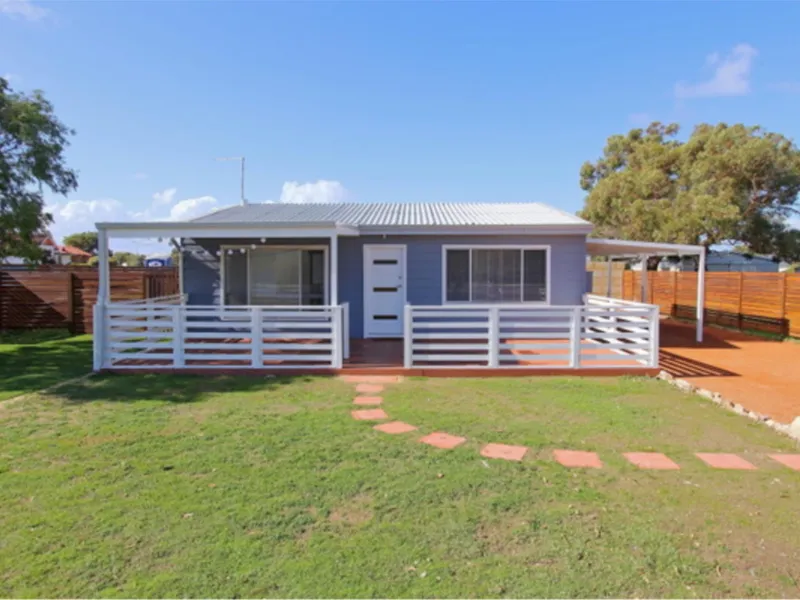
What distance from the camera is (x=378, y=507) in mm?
3445

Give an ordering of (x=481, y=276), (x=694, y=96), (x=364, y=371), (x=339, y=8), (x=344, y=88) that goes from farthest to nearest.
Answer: (x=694, y=96) → (x=344, y=88) → (x=481, y=276) → (x=339, y=8) → (x=364, y=371)

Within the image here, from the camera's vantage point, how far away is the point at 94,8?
9.20m

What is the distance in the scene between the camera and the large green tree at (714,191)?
64.9 ft

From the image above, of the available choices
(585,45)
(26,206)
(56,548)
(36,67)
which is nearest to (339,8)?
(585,45)

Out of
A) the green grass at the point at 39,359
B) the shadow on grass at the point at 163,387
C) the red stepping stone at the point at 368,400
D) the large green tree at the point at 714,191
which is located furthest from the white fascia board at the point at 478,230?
the large green tree at the point at 714,191

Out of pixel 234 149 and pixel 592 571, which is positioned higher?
pixel 234 149

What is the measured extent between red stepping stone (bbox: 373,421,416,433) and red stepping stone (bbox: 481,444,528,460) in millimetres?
868

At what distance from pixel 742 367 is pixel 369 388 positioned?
6.53 meters

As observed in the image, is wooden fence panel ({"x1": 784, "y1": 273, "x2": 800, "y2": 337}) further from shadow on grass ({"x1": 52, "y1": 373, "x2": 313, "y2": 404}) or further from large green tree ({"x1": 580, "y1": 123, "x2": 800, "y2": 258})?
shadow on grass ({"x1": 52, "y1": 373, "x2": 313, "y2": 404})

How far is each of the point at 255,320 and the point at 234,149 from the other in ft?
36.0

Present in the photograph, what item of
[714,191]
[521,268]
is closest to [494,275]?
[521,268]

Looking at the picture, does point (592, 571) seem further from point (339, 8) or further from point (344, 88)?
point (344, 88)

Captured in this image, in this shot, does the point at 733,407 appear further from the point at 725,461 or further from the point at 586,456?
the point at 586,456

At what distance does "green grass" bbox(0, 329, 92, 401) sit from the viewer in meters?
7.42
